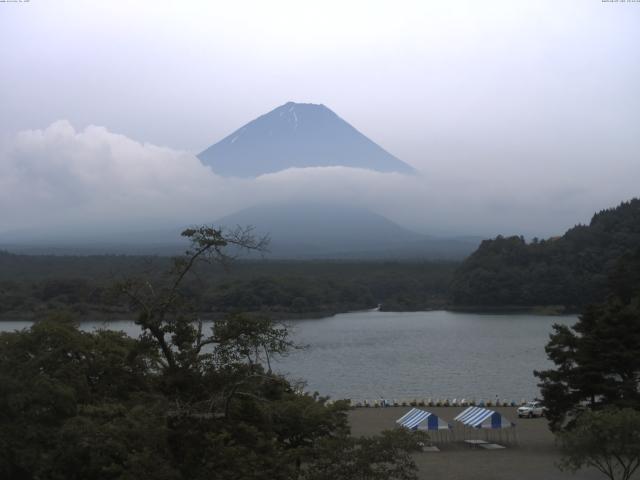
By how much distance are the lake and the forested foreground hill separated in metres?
4.80

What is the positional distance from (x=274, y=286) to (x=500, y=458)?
39.8m

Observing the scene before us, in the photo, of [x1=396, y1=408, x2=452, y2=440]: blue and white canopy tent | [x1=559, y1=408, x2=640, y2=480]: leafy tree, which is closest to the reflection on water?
[x1=396, y1=408, x2=452, y2=440]: blue and white canopy tent

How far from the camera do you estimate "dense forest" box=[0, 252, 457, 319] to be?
4822cm

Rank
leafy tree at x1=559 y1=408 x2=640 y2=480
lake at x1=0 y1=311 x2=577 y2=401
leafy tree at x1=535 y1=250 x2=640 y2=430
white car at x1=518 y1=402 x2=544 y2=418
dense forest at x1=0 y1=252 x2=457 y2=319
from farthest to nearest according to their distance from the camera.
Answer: dense forest at x1=0 y1=252 x2=457 y2=319, lake at x1=0 y1=311 x2=577 y2=401, white car at x1=518 y1=402 x2=544 y2=418, leafy tree at x1=535 y1=250 x2=640 y2=430, leafy tree at x1=559 y1=408 x2=640 y2=480

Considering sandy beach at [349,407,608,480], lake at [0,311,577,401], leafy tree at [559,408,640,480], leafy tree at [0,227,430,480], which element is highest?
leafy tree at [0,227,430,480]

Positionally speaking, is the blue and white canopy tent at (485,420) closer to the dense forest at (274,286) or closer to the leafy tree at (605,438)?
the leafy tree at (605,438)

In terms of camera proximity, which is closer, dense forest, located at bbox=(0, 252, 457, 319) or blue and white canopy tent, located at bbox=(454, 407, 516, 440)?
blue and white canopy tent, located at bbox=(454, 407, 516, 440)

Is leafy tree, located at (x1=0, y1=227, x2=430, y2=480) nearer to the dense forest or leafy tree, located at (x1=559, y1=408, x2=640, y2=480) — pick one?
leafy tree, located at (x1=559, y1=408, x2=640, y2=480)

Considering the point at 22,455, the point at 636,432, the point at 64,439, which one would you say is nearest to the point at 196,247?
the point at 64,439

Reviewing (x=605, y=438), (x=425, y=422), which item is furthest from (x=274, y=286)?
(x=605, y=438)

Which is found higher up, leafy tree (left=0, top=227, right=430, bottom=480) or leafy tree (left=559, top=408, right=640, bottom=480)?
leafy tree (left=0, top=227, right=430, bottom=480)

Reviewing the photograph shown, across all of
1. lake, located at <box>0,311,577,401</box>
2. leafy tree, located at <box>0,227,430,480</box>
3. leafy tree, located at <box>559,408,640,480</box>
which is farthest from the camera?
lake, located at <box>0,311,577,401</box>

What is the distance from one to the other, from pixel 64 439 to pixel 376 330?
122ft

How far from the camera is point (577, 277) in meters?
56.8
